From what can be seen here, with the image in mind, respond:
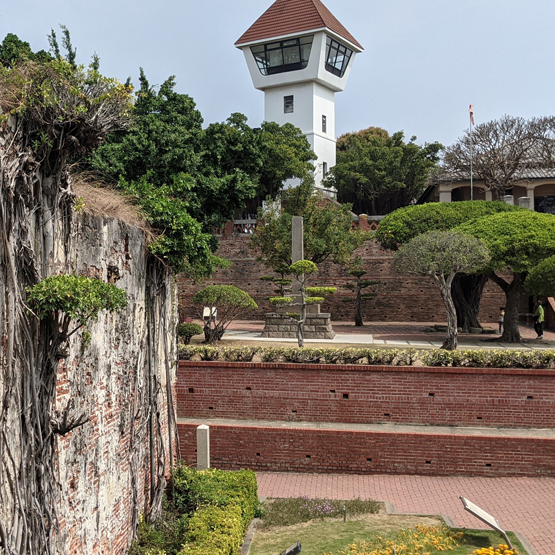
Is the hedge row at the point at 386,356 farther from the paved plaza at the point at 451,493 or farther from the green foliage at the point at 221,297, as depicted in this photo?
the green foliage at the point at 221,297

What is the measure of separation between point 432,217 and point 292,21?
887 inches

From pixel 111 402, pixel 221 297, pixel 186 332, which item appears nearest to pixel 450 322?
pixel 221 297

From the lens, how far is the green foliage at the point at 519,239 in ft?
58.8

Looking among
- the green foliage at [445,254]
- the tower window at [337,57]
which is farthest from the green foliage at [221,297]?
the tower window at [337,57]

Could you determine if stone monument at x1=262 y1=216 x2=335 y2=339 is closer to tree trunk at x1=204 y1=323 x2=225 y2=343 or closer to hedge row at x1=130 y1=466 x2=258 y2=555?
tree trunk at x1=204 y1=323 x2=225 y2=343

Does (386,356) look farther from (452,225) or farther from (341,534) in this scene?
(452,225)

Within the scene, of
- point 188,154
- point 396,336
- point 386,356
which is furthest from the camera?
point 396,336

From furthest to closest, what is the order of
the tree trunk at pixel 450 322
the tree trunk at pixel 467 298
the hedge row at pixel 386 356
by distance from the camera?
the tree trunk at pixel 467 298 < the tree trunk at pixel 450 322 < the hedge row at pixel 386 356

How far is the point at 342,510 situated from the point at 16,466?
5.80 m

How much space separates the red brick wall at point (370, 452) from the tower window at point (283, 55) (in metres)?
31.8

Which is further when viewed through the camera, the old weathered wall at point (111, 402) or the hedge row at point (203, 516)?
the hedge row at point (203, 516)

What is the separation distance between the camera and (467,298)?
74.1 ft

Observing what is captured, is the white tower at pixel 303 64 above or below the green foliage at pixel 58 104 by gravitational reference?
above

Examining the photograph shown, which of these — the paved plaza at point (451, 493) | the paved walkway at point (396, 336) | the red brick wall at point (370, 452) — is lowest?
the paved plaza at point (451, 493)
